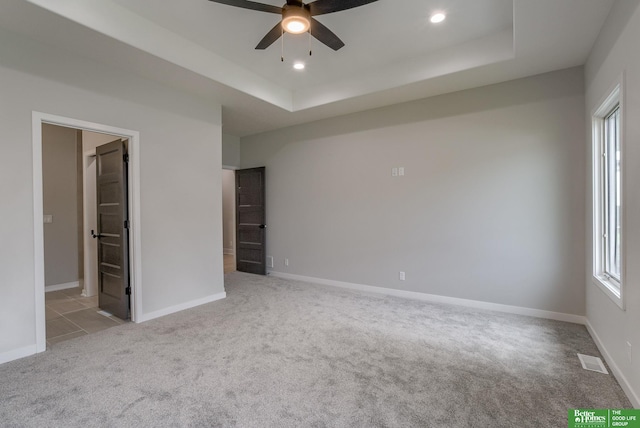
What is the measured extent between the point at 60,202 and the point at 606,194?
736cm

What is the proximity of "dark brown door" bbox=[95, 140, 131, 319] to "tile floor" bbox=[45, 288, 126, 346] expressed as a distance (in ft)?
0.53

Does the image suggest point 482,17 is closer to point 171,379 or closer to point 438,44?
point 438,44

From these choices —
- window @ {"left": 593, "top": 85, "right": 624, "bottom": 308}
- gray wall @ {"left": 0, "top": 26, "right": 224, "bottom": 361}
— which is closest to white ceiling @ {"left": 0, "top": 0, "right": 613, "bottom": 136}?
gray wall @ {"left": 0, "top": 26, "right": 224, "bottom": 361}

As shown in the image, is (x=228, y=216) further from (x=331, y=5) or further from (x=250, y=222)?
(x=331, y=5)

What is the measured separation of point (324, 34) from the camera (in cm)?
270

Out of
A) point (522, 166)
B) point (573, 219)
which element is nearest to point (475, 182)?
point (522, 166)

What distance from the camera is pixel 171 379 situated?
2387 mm

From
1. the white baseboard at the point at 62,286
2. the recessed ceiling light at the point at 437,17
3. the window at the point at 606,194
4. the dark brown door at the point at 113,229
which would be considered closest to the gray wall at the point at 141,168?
the dark brown door at the point at 113,229

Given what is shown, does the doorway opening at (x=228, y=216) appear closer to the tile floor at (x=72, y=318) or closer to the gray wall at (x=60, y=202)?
the gray wall at (x=60, y=202)

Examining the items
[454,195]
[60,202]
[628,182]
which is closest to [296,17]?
[628,182]

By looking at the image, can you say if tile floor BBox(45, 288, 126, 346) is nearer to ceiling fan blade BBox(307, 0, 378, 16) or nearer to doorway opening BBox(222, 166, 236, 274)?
ceiling fan blade BBox(307, 0, 378, 16)

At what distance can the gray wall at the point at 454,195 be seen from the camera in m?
3.55

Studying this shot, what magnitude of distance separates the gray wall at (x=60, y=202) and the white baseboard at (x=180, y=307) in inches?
103

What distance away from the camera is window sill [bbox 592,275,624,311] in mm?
2291
